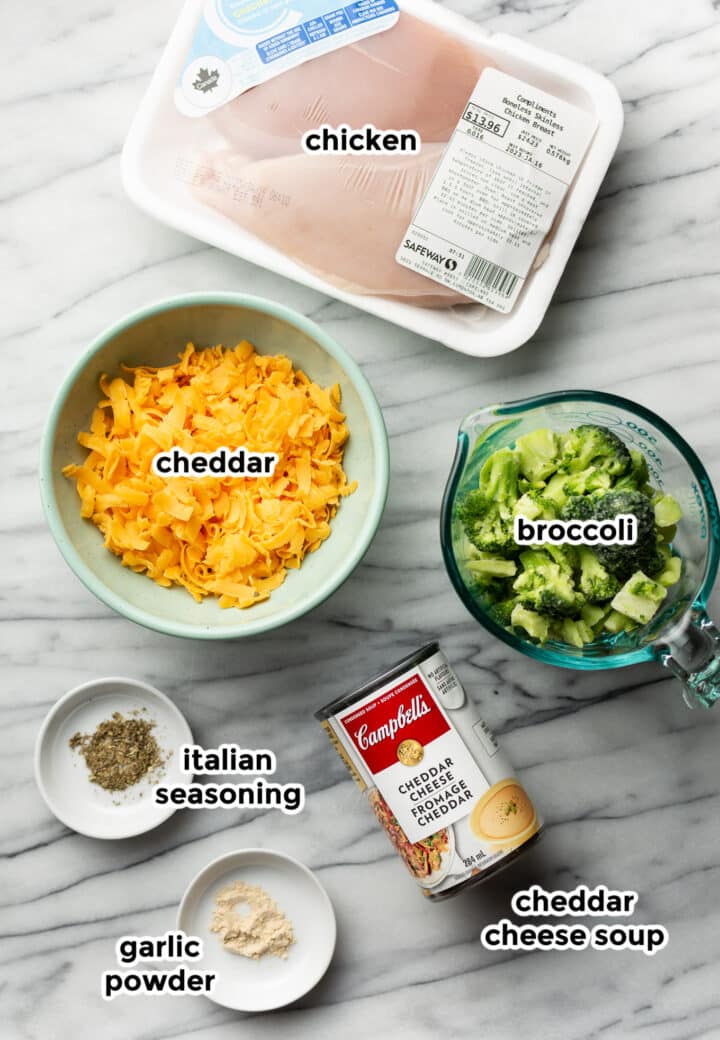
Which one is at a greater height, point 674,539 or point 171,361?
point 674,539

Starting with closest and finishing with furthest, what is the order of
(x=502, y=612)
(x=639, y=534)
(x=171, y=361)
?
(x=639, y=534) < (x=502, y=612) < (x=171, y=361)

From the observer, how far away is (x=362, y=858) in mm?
1567

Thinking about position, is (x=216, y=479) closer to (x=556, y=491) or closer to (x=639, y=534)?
(x=556, y=491)

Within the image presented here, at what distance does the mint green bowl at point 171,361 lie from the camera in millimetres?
1377

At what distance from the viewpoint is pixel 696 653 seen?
128cm

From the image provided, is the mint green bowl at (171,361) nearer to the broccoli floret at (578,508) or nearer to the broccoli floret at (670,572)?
the broccoli floret at (578,508)

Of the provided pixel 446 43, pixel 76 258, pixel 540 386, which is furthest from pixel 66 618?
pixel 446 43

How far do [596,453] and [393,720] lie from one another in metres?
0.47

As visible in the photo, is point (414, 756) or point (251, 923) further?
point (251, 923)

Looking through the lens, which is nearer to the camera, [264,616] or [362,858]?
[264,616]

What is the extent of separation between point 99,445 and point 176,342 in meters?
0.20

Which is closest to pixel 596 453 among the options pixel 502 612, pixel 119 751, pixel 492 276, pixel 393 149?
pixel 502 612

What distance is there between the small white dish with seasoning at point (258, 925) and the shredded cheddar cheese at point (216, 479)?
1.50ft

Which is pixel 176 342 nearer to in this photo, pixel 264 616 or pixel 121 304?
pixel 121 304
